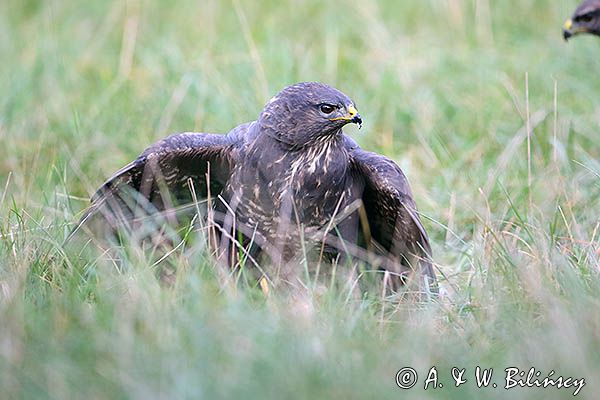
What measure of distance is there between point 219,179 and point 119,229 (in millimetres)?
562

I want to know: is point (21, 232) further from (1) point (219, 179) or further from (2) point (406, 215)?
(2) point (406, 215)

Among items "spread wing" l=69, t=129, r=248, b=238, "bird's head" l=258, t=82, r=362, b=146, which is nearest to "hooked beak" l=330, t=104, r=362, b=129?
"bird's head" l=258, t=82, r=362, b=146

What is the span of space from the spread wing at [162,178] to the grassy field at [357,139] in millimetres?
256

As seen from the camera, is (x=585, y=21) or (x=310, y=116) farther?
(x=585, y=21)

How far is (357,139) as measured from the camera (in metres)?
7.02

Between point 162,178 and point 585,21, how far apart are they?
10.9 ft

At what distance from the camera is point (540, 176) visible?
609cm

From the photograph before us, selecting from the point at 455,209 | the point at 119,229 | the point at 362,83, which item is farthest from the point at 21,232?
the point at 362,83

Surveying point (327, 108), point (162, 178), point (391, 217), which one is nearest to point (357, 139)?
point (391, 217)

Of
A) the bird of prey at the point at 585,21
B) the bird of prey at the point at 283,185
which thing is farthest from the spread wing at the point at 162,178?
the bird of prey at the point at 585,21

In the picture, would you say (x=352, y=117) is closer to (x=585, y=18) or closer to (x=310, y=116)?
(x=310, y=116)

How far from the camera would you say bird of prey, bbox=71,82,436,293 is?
196 inches

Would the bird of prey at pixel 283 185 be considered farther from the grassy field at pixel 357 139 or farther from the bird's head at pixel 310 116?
the grassy field at pixel 357 139

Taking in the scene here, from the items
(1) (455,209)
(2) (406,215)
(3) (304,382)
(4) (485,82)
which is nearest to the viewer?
(3) (304,382)
